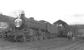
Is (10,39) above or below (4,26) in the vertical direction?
below

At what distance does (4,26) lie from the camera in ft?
75.6

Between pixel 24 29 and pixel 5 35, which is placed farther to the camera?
pixel 24 29

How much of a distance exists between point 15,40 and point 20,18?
16.7 ft

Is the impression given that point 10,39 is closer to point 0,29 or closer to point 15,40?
point 15,40

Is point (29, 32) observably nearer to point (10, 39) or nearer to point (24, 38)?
point (24, 38)

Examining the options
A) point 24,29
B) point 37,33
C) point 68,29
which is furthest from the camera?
point 68,29

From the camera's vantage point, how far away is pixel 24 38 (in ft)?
68.6

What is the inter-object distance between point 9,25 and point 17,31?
3054mm

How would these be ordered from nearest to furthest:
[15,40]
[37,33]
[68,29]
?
[15,40], [37,33], [68,29]

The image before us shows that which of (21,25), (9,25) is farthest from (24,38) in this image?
(9,25)

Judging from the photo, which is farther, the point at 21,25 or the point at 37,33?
the point at 37,33

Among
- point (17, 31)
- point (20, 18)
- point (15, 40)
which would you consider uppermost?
point (20, 18)

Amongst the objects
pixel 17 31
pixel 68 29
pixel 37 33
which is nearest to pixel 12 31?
pixel 17 31

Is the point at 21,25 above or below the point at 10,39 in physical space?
above
